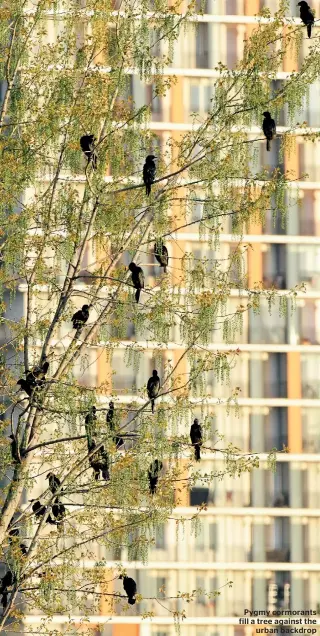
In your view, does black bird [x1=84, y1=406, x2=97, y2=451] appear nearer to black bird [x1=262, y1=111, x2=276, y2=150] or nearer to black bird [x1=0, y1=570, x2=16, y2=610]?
black bird [x1=0, y1=570, x2=16, y2=610]

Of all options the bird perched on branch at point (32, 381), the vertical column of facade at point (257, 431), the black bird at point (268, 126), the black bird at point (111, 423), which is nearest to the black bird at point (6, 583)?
the black bird at point (111, 423)

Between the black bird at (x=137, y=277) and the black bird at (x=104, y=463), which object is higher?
the black bird at (x=137, y=277)

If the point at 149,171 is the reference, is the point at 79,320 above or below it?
below

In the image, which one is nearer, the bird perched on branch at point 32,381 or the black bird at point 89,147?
the bird perched on branch at point 32,381

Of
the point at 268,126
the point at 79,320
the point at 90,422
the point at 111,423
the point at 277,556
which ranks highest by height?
the point at 277,556

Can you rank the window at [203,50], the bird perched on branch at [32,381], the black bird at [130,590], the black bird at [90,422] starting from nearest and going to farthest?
the black bird at [90,422] → the bird perched on branch at [32,381] → the black bird at [130,590] → the window at [203,50]

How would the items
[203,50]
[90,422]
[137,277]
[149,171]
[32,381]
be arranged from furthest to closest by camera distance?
1. [203,50]
2. [149,171]
3. [137,277]
4. [32,381]
5. [90,422]

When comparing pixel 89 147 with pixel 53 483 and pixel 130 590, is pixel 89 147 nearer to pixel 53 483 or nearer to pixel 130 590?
pixel 53 483

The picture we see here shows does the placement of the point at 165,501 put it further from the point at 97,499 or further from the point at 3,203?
the point at 3,203

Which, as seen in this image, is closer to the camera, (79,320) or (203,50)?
(79,320)

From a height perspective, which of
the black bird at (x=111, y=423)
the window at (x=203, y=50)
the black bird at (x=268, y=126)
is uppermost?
the window at (x=203, y=50)

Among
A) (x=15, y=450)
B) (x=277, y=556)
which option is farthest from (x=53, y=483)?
(x=277, y=556)

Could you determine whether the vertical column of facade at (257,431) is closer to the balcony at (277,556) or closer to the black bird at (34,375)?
the balcony at (277,556)

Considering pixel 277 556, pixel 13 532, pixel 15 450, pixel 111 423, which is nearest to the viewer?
pixel 111 423
